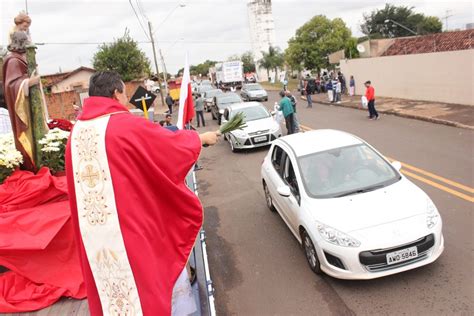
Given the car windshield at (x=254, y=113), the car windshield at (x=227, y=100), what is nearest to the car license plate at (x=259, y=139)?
the car windshield at (x=254, y=113)

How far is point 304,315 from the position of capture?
4418 mm

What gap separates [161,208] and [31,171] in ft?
9.65

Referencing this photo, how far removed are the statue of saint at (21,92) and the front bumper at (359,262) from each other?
12.0 ft

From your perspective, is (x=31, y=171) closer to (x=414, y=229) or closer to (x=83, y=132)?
(x=83, y=132)

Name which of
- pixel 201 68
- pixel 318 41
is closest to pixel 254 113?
pixel 318 41

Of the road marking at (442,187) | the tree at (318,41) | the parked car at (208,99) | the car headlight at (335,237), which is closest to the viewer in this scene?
the car headlight at (335,237)

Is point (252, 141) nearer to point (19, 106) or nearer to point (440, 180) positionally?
point (440, 180)

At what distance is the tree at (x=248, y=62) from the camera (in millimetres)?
92750

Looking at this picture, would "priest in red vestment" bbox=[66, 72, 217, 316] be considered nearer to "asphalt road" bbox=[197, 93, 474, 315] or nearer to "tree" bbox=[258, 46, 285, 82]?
"asphalt road" bbox=[197, 93, 474, 315]

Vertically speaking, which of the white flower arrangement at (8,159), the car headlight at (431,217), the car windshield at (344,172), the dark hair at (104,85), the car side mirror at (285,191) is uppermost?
the dark hair at (104,85)

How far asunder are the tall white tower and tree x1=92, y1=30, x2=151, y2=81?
5507 centimetres

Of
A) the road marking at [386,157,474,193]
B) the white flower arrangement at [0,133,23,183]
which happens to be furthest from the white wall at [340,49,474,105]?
the white flower arrangement at [0,133,23,183]

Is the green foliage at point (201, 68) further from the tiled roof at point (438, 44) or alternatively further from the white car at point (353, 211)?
the white car at point (353, 211)

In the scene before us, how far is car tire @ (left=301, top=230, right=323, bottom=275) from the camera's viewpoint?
5051 mm
